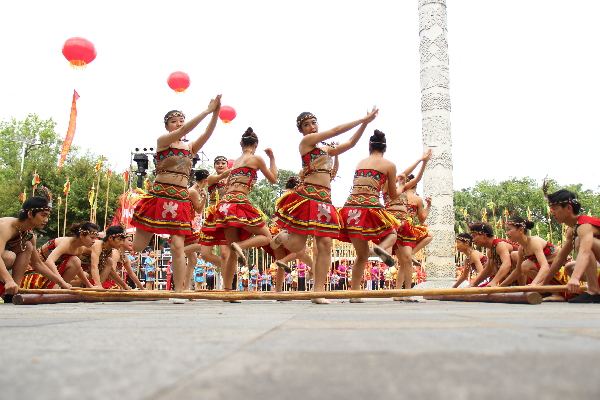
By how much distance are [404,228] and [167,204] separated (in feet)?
8.99

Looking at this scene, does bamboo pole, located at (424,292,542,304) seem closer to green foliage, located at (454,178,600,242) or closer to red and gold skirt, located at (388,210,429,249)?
red and gold skirt, located at (388,210,429,249)

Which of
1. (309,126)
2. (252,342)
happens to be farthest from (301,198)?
(252,342)

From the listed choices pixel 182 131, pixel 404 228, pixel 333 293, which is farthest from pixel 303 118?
pixel 404 228

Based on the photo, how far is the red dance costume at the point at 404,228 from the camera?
6.43m

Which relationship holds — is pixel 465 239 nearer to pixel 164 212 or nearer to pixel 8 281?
pixel 164 212

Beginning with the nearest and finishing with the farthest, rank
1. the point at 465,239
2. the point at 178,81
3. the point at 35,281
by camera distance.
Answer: the point at 35,281 < the point at 465,239 < the point at 178,81

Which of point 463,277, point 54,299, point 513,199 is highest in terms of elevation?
point 513,199

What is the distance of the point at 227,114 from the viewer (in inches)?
502

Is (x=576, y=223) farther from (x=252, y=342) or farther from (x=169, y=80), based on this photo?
(x=169, y=80)

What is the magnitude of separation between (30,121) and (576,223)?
123ft

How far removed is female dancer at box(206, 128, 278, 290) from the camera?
20.2 ft

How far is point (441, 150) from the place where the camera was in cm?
1323

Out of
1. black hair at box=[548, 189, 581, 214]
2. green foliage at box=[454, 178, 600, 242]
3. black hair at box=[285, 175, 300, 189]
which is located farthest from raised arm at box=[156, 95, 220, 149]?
green foliage at box=[454, 178, 600, 242]

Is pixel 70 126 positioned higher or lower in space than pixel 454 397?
higher
